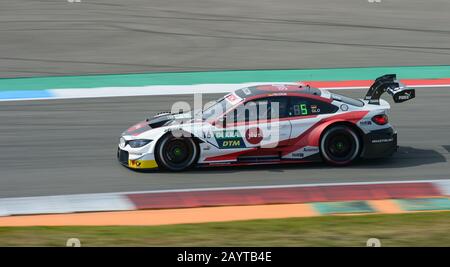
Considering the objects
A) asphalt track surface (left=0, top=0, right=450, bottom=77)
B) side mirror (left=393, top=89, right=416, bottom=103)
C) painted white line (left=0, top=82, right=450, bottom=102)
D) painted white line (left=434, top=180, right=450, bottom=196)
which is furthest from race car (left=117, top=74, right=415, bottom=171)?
asphalt track surface (left=0, top=0, right=450, bottom=77)

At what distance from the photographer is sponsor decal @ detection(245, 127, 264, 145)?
13.1 metres

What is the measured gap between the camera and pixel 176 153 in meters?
13.2

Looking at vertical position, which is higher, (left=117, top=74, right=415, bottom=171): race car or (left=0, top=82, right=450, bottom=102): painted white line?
(left=0, top=82, right=450, bottom=102): painted white line

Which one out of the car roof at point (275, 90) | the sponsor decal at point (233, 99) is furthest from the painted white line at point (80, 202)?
the car roof at point (275, 90)

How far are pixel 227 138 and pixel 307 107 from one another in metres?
1.38

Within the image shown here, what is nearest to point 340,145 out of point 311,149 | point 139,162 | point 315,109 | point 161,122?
point 311,149

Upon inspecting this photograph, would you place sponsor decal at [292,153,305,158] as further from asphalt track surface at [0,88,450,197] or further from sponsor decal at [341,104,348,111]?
sponsor decal at [341,104,348,111]

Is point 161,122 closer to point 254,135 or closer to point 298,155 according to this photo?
point 254,135

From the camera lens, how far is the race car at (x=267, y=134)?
13.1m

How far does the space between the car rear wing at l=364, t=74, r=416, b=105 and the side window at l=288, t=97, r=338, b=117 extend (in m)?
0.89

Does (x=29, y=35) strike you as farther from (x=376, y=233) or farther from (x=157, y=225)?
(x=376, y=233)

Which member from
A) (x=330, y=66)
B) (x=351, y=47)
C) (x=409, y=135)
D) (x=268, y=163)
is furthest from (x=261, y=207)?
(x=351, y=47)

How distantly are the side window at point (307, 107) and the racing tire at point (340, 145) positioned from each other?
0.31 meters

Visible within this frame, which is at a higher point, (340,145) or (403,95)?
(403,95)
